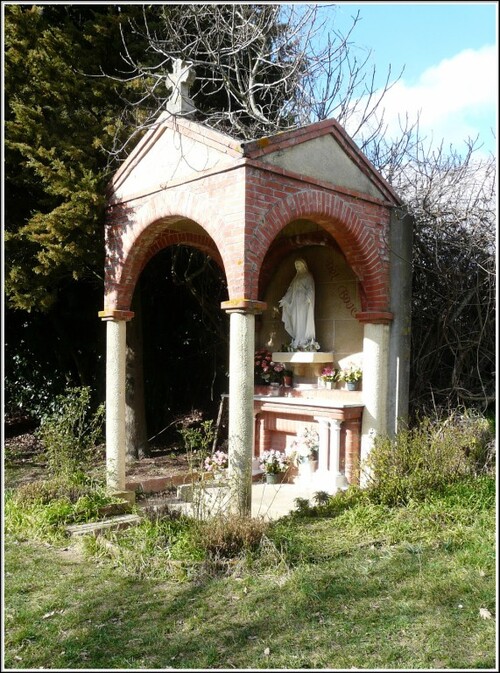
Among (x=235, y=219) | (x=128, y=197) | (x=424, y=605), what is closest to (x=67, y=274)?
(x=128, y=197)

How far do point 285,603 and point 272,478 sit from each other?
404cm

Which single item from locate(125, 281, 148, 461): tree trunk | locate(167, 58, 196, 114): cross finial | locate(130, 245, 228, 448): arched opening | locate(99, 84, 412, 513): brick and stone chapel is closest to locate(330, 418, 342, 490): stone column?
locate(99, 84, 412, 513): brick and stone chapel

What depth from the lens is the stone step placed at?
6.00 m

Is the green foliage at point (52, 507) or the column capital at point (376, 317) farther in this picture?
the column capital at point (376, 317)

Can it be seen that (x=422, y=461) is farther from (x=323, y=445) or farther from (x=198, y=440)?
(x=198, y=440)

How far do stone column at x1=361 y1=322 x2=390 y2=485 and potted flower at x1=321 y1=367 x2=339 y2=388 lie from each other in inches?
28.1

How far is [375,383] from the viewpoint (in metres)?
7.82

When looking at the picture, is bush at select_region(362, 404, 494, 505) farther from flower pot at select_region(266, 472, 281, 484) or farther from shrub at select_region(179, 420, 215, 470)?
shrub at select_region(179, 420, 215, 470)

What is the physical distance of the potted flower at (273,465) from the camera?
8.38 metres

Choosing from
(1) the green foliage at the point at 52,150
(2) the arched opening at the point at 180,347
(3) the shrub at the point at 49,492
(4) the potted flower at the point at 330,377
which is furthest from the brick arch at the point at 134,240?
(2) the arched opening at the point at 180,347

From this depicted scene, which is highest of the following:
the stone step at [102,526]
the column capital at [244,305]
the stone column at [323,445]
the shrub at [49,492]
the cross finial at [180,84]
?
the cross finial at [180,84]

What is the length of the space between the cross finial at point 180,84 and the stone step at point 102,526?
4.83 meters

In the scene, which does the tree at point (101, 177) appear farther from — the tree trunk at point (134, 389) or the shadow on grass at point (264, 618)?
the shadow on grass at point (264, 618)

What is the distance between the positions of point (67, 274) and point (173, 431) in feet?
15.6
